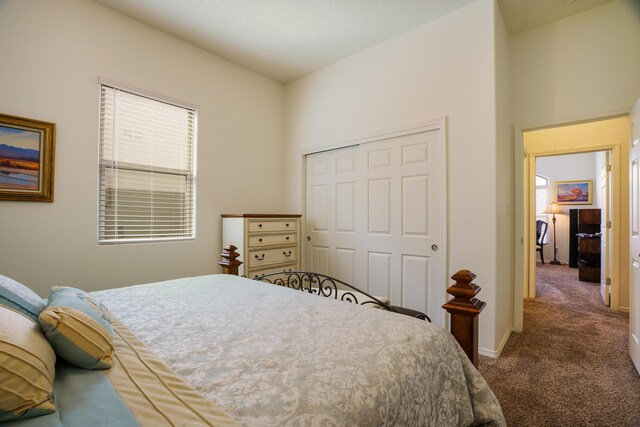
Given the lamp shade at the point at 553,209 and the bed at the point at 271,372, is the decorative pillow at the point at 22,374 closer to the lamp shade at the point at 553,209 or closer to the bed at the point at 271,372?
the bed at the point at 271,372

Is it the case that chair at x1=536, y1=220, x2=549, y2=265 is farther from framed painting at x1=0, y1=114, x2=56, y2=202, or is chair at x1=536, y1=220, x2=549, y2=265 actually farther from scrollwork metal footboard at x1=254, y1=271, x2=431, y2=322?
framed painting at x1=0, y1=114, x2=56, y2=202

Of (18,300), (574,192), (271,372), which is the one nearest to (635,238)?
(271,372)

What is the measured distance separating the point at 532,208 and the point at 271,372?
4.62 meters

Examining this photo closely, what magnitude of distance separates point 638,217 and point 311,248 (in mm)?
2958

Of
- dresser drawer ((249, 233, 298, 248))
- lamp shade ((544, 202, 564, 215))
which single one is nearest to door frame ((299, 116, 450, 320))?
dresser drawer ((249, 233, 298, 248))

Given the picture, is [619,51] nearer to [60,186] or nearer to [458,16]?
[458,16]

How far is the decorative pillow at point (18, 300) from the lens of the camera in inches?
33.9

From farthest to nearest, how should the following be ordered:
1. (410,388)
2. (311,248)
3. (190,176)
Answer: (311,248) → (190,176) → (410,388)

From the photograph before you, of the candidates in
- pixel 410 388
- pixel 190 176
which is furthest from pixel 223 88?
pixel 410 388

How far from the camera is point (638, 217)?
2.07 meters

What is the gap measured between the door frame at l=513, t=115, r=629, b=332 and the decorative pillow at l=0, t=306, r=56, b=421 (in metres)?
3.43

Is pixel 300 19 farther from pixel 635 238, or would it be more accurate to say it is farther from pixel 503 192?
pixel 635 238

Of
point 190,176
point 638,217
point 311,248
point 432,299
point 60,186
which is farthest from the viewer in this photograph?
point 311,248

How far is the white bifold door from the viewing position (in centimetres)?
281
